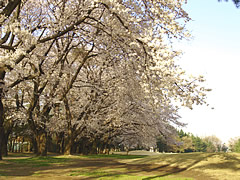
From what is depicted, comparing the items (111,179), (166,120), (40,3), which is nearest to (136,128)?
(166,120)

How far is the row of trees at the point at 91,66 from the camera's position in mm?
9625

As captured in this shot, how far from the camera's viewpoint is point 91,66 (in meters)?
24.9

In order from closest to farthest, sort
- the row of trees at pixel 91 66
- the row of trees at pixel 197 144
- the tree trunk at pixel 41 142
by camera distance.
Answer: the row of trees at pixel 91 66, the tree trunk at pixel 41 142, the row of trees at pixel 197 144

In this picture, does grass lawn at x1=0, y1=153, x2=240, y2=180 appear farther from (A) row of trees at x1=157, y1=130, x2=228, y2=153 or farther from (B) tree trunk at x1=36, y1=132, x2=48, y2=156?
(A) row of trees at x1=157, y1=130, x2=228, y2=153

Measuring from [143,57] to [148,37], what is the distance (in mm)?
1386

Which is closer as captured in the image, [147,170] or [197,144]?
[147,170]

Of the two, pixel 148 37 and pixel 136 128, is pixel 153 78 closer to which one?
pixel 148 37

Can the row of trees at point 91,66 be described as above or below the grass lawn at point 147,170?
above

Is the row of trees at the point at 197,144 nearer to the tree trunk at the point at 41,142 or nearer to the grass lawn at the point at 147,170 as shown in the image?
the tree trunk at the point at 41,142

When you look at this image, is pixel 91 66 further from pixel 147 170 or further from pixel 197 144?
pixel 197 144

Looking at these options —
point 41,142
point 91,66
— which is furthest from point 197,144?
point 41,142

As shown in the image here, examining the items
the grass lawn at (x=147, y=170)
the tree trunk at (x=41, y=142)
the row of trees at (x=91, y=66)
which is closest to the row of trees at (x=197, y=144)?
the row of trees at (x=91, y=66)

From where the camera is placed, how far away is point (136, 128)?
30984mm

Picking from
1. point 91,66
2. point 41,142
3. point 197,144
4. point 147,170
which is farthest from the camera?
point 197,144
